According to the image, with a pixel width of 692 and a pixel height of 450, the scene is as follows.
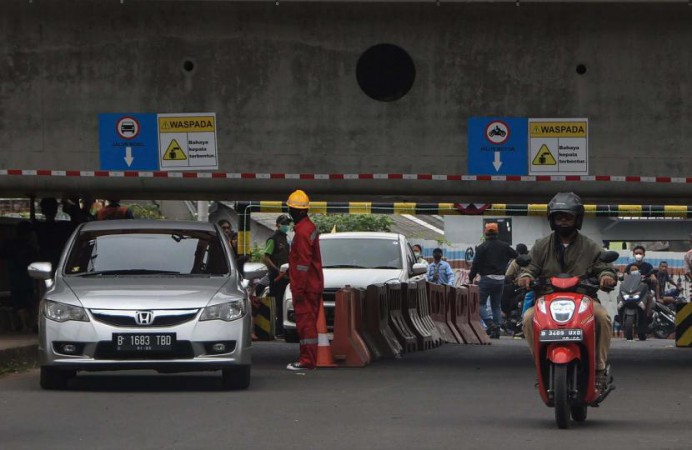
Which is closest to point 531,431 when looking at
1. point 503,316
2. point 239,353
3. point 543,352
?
point 543,352

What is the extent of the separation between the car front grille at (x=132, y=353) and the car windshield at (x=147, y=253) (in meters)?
1.23

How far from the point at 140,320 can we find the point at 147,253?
4.84 ft

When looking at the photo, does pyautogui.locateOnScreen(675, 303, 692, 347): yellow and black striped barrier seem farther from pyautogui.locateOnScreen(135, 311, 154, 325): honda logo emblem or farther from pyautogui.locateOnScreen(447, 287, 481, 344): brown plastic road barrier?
pyautogui.locateOnScreen(135, 311, 154, 325): honda logo emblem

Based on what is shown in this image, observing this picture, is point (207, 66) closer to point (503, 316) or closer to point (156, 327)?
point (156, 327)

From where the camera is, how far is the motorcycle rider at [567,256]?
11219 millimetres

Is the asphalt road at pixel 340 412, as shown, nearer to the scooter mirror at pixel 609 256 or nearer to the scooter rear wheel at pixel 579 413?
the scooter rear wheel at pixel 579 413

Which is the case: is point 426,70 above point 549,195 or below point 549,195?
above

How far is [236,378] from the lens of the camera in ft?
46.7

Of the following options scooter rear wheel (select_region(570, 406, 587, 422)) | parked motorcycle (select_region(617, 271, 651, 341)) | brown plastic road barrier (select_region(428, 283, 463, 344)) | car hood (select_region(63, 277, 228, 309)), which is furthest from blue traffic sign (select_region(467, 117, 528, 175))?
parked motorcycle (select_region(617, 271, 651, 341))

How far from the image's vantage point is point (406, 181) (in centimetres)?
1880

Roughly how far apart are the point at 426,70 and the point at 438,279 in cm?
1393

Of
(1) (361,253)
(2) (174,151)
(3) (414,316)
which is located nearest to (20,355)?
(2) (174,151)

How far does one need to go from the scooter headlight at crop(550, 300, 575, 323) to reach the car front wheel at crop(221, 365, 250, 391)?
159 inches

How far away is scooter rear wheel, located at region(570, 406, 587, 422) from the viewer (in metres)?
11.3
